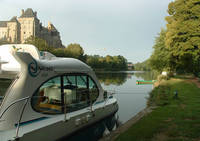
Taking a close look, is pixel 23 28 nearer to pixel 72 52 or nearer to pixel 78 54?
pixel 78 54

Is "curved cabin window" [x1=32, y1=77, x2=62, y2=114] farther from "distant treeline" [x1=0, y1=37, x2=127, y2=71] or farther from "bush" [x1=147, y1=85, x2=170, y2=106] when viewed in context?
"distant treeline" [x1=0, y1=37, x2=127, y2=71]

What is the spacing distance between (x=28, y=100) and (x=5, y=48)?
7.82 ft

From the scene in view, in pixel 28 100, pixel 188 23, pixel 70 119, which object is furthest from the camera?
pixel 188 23

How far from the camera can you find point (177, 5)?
86.4 feet

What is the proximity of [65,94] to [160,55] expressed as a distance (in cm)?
3114

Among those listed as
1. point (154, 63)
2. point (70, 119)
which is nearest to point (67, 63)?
point (70, 119)

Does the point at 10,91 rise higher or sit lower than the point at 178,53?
lower

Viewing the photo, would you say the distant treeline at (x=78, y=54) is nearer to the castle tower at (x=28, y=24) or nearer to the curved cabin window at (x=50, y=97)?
the castle tower at (x=28, y=24)

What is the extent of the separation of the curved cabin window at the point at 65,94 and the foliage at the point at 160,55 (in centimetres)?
2616

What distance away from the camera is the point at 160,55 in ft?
112

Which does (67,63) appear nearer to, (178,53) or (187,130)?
(187,130)

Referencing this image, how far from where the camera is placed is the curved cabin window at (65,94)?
551cm

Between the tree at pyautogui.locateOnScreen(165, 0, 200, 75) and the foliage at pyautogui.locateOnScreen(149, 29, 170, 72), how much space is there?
5.73 metres

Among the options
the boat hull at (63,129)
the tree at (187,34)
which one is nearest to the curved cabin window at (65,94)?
the boat hull at (63,129)
